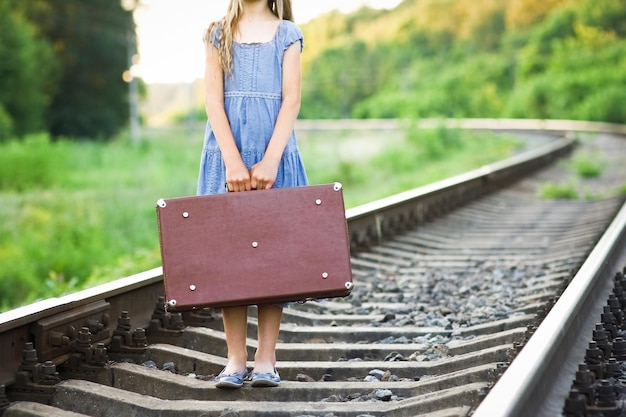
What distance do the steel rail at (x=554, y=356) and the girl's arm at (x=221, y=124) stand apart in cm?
98

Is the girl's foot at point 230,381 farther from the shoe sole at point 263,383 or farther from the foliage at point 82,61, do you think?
the foliage at point 82,61

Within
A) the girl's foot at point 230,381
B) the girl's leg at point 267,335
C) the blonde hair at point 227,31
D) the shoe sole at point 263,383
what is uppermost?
the blonde hair at point 227,31

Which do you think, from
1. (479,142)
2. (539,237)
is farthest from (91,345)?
(479,142)

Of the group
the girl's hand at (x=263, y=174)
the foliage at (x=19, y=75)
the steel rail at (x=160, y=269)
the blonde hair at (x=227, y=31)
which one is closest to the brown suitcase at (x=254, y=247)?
the girl's hand at (x=263, y=174)

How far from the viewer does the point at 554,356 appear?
285 centimetres

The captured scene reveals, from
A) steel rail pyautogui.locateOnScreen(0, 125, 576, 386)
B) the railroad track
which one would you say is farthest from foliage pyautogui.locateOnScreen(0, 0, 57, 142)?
the railroad track

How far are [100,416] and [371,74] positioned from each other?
81.4 meters

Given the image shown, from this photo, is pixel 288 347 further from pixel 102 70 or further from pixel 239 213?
pixel 102 70

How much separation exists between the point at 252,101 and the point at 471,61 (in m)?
71.3

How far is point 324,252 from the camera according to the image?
3.07 metres

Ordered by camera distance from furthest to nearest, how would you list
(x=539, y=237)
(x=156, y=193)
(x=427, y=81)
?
(x=427, y=81) < (x=156, y=193) < (x=539, y=237)

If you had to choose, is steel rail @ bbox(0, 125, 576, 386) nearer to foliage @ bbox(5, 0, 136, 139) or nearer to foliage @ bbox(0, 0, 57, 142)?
foliage @ bbox(0, 0, 57, 142)

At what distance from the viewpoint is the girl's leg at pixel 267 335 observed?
10.7 ft

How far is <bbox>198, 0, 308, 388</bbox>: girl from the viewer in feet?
10.2
